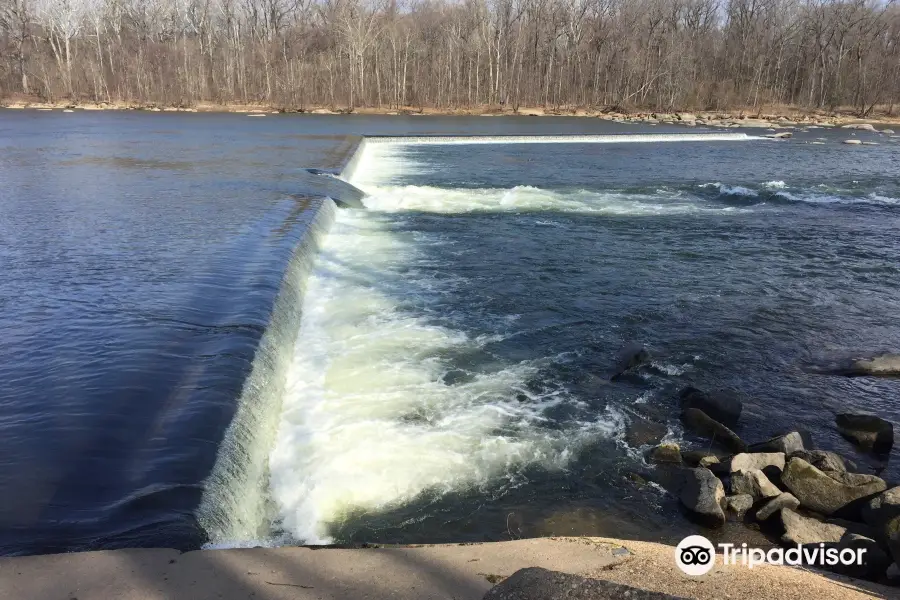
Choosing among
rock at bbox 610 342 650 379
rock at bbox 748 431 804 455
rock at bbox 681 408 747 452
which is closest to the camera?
rock at bbox 748 431 804 455

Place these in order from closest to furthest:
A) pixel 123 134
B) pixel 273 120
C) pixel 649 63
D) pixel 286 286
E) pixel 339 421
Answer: pixel 339 421 < pixel 286 286 < pixel 123 134 < pixel 273 120 < pixel 649 63

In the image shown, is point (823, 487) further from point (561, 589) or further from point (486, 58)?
point (486, 58)

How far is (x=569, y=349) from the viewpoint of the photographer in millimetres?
8672

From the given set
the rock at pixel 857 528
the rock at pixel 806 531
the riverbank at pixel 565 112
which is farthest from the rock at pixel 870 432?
the riverbank at pixel 565 112

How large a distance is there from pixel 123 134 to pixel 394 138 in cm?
1429

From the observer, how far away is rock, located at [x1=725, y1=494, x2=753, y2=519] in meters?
5.32

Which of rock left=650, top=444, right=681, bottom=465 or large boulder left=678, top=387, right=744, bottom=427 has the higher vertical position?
large boulder left=678, top=387, right=744, bottom=427

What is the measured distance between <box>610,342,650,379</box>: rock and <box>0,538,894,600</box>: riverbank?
3.98m

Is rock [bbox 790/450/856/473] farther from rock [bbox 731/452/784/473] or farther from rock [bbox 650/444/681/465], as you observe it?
rock [bbox 650/444/681/465]

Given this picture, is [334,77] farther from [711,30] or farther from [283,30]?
[711,30]

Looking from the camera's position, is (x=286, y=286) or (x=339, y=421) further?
(x=286, y=286)

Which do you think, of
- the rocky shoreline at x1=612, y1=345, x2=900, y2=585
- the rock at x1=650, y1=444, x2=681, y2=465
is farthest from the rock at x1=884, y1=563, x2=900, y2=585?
the rock at x1=650, y1=444, x2=681, y2=465

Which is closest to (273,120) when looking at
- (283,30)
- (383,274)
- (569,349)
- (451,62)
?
(451,62)

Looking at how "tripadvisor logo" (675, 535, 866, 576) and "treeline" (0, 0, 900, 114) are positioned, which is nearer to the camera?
"tripadvisor logo" (675, 535, 866, 576)
